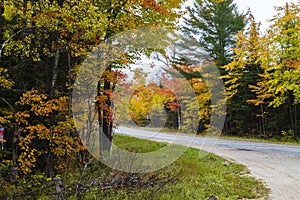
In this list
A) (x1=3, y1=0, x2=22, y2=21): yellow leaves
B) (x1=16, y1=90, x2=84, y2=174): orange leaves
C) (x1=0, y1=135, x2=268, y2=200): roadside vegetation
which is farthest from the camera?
(x1=16, y1=90, x2=84, y2=174): orange leaves

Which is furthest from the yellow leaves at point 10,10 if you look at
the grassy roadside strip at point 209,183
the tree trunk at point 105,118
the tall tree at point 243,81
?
the tall tree at point 243,81

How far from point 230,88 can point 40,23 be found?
17.8m

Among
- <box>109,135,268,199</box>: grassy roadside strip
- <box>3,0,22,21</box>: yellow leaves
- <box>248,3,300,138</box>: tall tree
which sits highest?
<box>248,3,300,138</box>: tall tree

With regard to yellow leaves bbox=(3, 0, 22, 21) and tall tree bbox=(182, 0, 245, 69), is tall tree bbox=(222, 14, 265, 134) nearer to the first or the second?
tall tree bbox=(182, 0, 245, 69)

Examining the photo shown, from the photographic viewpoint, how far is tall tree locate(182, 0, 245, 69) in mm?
23688

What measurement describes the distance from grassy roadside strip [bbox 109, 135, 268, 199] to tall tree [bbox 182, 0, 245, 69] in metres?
14.8

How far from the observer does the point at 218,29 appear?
23.8 metres

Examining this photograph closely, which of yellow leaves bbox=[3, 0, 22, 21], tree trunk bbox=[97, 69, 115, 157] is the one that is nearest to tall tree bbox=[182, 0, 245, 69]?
tree trunk bbox=[97, 69, 115, 157]

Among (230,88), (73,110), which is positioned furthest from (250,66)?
(73,110)

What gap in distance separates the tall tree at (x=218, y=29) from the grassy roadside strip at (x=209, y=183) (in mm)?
14820

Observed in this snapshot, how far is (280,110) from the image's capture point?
70.6ft

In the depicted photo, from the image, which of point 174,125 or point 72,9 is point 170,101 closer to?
point 174,125

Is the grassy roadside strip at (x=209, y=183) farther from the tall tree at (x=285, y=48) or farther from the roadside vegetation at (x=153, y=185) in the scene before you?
the tall tree at (x=285, y=48)

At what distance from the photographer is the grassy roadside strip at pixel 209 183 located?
5.99 meters
